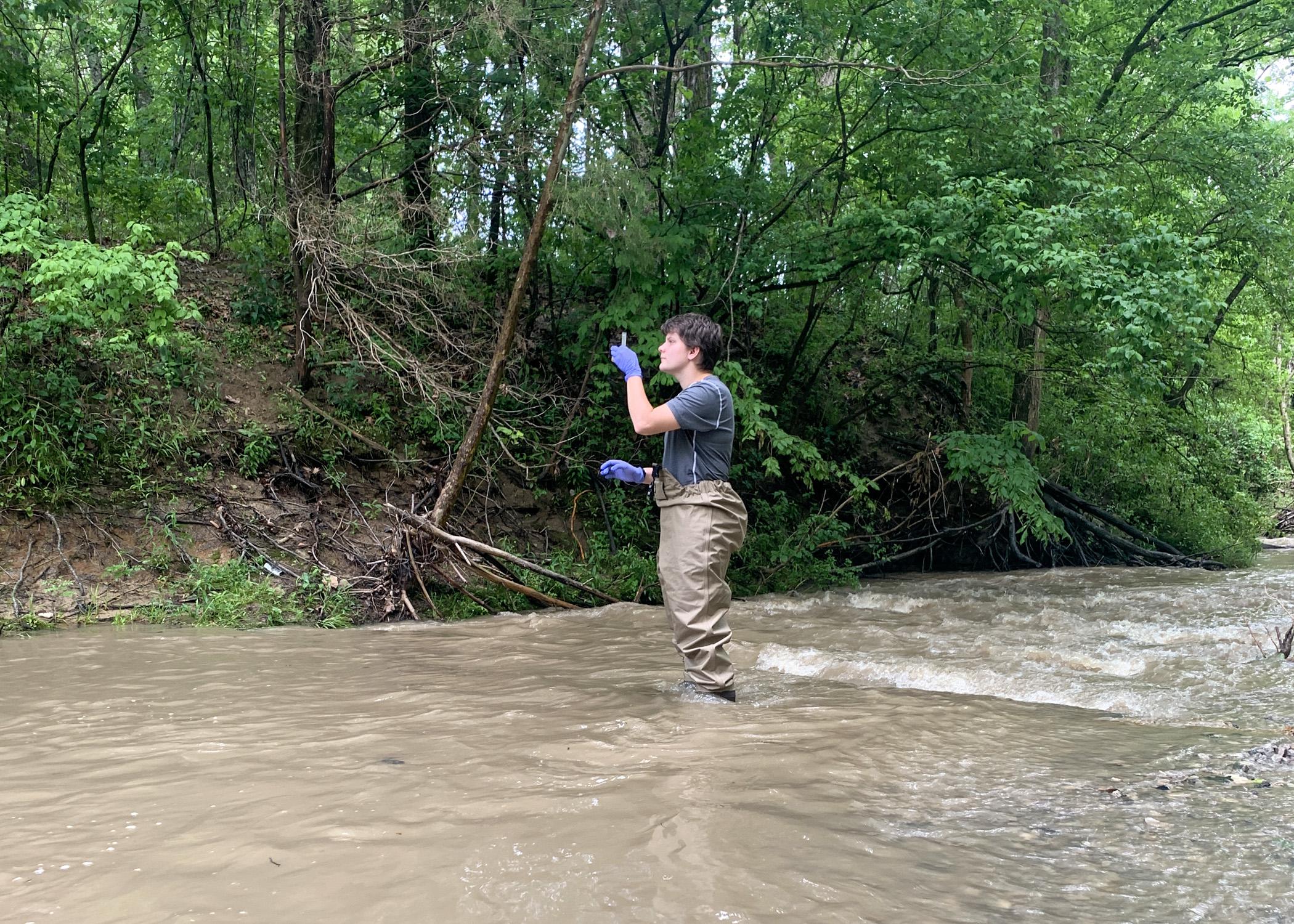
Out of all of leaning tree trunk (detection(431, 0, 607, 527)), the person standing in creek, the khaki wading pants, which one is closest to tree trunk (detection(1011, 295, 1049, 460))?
leaning tree trunk (detection(431, 0, 607, 527))

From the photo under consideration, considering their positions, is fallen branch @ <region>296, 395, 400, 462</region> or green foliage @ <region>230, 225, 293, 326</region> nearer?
fallen branch @ <region>296, 395, 400, 462</region>

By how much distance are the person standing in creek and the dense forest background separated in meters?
3.28

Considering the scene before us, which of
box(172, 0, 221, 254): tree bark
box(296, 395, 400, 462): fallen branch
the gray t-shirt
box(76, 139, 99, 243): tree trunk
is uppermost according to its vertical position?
box(172, 0, 221, 254): tree bark

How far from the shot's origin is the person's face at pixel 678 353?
4.77m

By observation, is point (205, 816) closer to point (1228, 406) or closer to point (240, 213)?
point (240, 213)

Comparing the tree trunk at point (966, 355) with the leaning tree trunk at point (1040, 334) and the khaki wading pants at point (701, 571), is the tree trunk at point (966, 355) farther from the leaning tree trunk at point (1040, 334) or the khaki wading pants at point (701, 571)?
the khaki wading pants at point (701, 571)

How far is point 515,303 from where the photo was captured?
7.70m

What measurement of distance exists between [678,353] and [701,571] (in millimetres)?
1123

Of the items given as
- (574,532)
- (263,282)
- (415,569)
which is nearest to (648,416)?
(415,569)

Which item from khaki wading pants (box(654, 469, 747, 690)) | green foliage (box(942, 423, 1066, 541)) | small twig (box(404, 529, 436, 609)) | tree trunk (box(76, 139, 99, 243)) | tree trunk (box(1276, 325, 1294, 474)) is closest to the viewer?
khaki wading pants (box(654, 469, 747, 690))

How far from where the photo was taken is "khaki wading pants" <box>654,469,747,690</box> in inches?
182

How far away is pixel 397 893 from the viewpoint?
2.26 meters

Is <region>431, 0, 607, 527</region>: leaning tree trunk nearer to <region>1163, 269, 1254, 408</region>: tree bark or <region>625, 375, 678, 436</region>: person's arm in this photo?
<region>625, 375, 678, 436</region>: person's arm

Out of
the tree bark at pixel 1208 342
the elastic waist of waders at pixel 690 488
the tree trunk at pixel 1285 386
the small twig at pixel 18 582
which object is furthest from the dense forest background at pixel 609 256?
the tree trunk at pixel 1285 386
